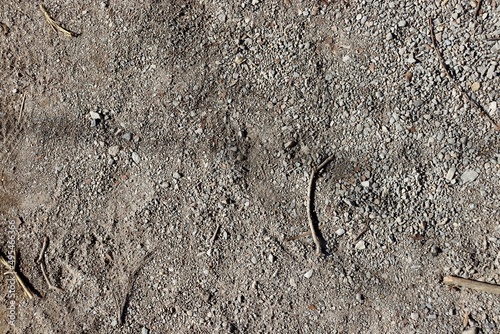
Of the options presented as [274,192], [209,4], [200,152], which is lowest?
[274,192]

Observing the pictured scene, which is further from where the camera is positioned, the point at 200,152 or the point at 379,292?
the point at 200,152

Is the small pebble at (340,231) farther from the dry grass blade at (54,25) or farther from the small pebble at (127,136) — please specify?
the dry grass blade at (54,25)

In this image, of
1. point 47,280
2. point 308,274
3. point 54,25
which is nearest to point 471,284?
point 308,274

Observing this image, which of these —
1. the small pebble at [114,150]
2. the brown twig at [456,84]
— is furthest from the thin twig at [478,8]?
the small pebble at [114,150]

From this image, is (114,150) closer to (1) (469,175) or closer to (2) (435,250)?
(2) (435,250)

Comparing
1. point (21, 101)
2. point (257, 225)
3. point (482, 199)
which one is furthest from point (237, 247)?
point (21, 101)

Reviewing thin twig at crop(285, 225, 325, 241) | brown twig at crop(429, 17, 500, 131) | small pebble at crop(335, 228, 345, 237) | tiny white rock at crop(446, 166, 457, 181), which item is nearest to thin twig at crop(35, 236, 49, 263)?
thin twig at crop(285, 225, 325, 241)

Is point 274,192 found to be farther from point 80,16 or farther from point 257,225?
point 80,16
